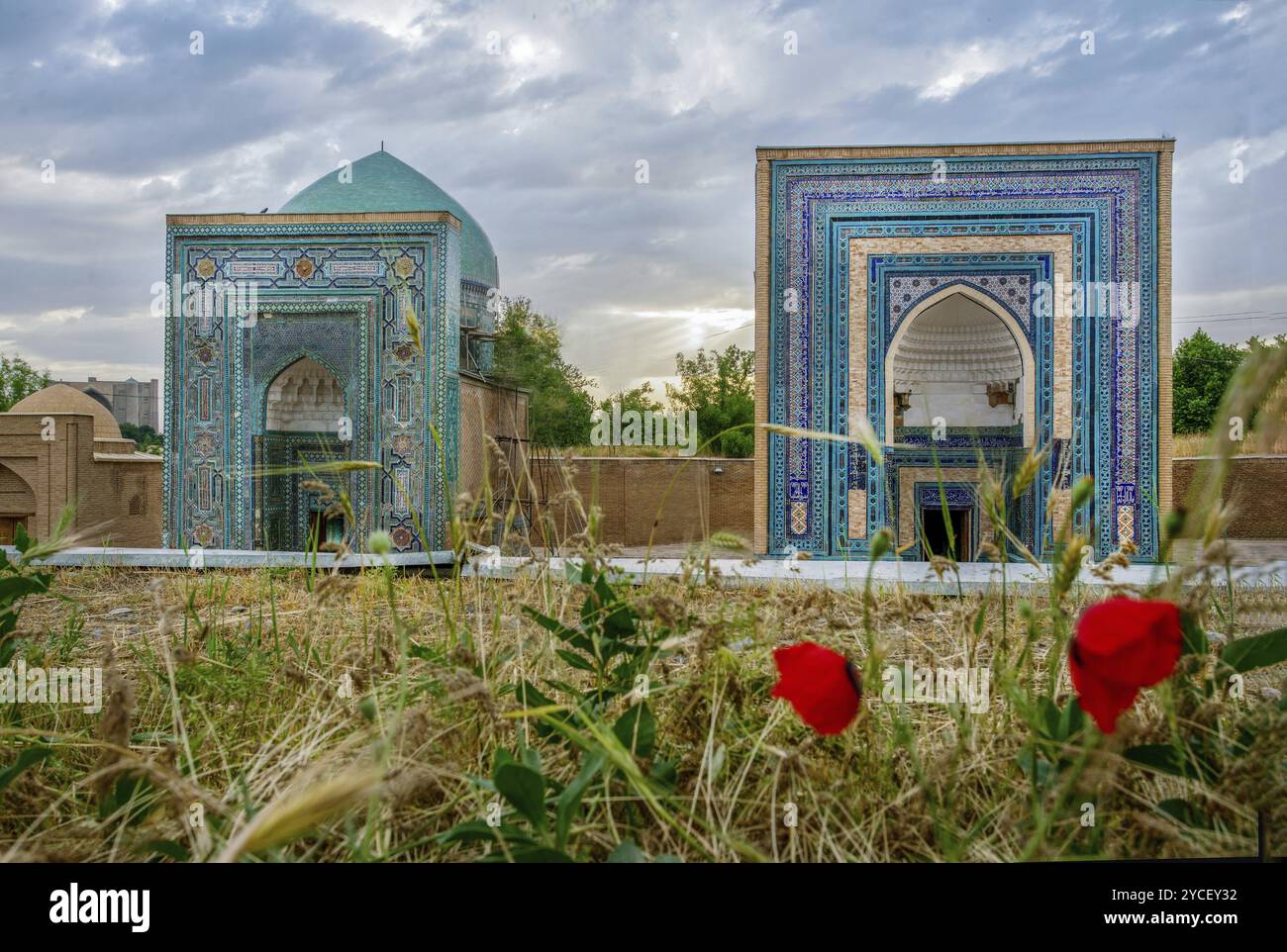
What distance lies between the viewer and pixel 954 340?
30.8 feet

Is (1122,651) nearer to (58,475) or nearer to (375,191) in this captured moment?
(58,475)

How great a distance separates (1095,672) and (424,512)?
8.41 metres

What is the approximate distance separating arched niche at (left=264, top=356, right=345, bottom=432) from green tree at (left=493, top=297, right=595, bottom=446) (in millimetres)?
2666

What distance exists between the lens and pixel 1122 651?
492mm

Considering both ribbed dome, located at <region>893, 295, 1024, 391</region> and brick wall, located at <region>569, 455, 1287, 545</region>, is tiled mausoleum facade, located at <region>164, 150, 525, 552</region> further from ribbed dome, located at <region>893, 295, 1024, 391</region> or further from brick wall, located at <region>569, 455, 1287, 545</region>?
ribbed dome, located at <region>893, 295, 1024, 391</region>

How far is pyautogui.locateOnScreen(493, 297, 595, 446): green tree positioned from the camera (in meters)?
12.5

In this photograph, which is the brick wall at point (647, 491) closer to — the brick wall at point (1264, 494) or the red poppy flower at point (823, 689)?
the brick wall at point (1264, 494)

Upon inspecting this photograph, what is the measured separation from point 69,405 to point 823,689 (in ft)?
47.1

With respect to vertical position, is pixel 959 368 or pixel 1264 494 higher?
pixel 959 368

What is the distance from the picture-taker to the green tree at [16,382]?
29.9ft

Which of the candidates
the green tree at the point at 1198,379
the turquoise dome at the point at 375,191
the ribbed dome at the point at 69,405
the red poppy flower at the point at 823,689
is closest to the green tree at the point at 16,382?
the ribbed dome at the point at 69,405

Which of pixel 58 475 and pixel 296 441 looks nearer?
pixel 58 475

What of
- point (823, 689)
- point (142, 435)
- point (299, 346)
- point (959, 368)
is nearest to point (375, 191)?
point (299, 346)

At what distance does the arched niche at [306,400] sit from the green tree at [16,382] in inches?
94.3
